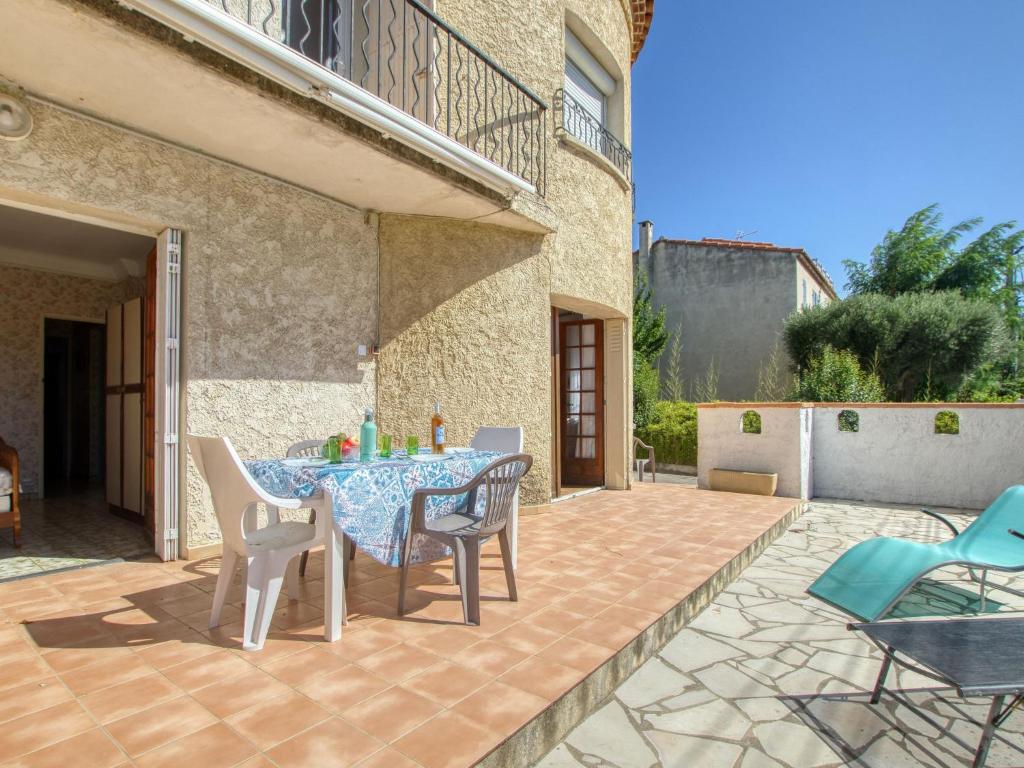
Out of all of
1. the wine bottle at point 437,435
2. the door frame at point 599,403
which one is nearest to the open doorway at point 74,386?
the wine bottle at point 437,435

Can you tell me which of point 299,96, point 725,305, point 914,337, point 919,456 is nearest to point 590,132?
point 299,96

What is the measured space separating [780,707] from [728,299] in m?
16.8

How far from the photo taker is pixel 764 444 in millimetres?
8234

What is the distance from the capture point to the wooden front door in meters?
8.54

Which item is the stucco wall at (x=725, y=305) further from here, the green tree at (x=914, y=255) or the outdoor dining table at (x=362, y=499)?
the outdoor dining table at (x=362, y=499)

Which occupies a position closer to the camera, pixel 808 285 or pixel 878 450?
pixel 878 450

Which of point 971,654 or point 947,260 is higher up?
point 947,260

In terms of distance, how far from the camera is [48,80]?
3.38 meters

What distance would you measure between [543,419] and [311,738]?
492 cm

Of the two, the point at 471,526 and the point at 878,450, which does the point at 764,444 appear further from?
the point at 471,526

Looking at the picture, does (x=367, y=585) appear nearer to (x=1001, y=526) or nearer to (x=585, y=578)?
(x=585, y=578)

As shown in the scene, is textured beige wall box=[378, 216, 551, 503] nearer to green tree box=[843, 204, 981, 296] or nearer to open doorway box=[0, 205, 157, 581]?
open doorway box=[0, 205, 157, 581]

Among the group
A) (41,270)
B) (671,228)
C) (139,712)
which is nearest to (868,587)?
(139,712)

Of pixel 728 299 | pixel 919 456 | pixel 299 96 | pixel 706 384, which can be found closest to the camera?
pixel 299 96
